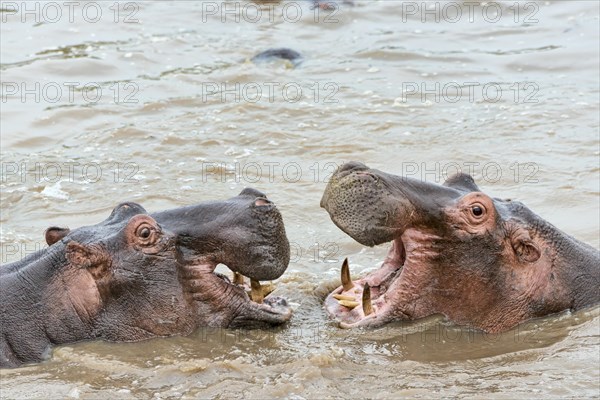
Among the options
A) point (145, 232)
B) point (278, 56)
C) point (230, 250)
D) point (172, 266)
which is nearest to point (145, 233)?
point (145, 232)

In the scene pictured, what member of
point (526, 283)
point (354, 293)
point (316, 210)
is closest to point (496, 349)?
point (526, 283)

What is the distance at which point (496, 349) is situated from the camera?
22.8 ft

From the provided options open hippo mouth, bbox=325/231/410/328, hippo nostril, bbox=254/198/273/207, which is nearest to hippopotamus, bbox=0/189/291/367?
hippo nostril, bbox=254/198/273/207

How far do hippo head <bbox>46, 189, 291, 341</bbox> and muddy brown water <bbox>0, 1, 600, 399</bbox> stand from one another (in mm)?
149

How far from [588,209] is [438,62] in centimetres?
548

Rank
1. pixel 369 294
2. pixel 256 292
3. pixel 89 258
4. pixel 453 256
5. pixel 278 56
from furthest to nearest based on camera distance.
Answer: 1. pixel 278 56
2. pixel 256 292
3. pixel 369 294
4. pixel 453 256
5. pixel 89 258

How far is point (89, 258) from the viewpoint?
6.67 metres

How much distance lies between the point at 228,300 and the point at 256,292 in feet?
0.85

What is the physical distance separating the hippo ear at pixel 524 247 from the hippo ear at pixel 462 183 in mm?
382

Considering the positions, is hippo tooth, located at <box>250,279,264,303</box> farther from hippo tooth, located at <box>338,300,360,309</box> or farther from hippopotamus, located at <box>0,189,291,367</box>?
hippo tooth, located at <box>338,300,360,309</box>

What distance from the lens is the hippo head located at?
667 cm

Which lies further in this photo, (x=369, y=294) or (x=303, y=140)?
(x=303, y=140)

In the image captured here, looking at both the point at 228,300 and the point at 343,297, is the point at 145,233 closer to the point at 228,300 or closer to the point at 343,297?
the point at 228,300

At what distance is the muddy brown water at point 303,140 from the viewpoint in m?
6.70
